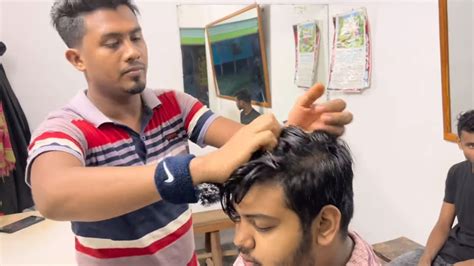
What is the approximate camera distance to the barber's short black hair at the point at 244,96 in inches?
109

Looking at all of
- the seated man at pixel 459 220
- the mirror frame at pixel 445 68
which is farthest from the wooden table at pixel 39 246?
the mirror frame at pixel 445 68

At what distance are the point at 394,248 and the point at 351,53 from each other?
1196mm

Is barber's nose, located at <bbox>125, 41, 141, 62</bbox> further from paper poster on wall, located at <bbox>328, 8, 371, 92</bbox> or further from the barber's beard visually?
paper poster on wall, located at <bbox>328, 8, 371, 92</bbox>

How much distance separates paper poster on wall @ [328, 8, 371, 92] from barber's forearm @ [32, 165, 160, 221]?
213 cm

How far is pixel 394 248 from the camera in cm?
236

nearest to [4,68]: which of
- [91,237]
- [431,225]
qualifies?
[91,237]

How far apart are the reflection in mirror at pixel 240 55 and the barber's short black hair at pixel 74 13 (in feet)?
5.51

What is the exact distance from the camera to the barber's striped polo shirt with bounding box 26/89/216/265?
3.15 feet

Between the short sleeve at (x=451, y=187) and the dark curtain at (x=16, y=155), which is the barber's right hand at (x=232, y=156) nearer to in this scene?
the short sleeve at (x=451, y=187)

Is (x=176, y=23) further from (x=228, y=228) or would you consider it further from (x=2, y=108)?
(x=228, y=228)

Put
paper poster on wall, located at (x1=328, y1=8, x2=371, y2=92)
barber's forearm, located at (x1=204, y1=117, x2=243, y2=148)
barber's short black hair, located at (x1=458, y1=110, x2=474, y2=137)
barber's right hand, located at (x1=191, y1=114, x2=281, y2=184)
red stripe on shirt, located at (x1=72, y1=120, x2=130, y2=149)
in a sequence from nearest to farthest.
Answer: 1. barber's right hand, located at (x1=191, y1=114, x2=281, y2=184)
2. red stripe on shirt, located at (x1=72, y1=120, x2=130, y2=149)
3. barber's forearm, located at (x1=204, y1=117, x2=243, y2=148)
4. barber's short black hair, located at (x1=458, y1=110, x2=474, y2=137)
5. paper poster on wall, located at (x1=328, y1=8, x2=371, y2=92)

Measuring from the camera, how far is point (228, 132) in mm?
1088

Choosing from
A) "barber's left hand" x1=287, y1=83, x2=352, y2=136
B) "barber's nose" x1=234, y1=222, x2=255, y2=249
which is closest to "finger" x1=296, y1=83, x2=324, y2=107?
"barber's left hand" x1=287, y1=83, x2=352, y2=136

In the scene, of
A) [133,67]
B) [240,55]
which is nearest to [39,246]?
[133,67]
